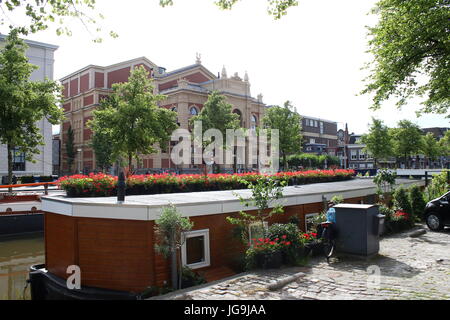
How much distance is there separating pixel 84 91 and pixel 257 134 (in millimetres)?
33197

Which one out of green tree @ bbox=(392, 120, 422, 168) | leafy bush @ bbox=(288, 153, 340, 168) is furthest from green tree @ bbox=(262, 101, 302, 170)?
green tree @ bbox=(392, 120, 422, 168)

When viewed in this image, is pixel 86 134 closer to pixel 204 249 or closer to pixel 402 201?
pixel 402 201

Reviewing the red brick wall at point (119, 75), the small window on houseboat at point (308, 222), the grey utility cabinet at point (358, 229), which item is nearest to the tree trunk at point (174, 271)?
the grey utility cabinet at point (358, 229)

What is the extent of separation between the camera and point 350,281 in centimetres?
704

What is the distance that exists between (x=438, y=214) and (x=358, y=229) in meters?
6.49

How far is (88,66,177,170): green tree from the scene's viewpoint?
26.7 metres

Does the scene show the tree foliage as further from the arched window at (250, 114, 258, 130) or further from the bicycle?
the bicycle

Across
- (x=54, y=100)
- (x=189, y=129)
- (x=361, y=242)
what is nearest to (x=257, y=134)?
(x=189, y=129)

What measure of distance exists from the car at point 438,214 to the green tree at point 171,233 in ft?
34.3

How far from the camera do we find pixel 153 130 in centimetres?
2750

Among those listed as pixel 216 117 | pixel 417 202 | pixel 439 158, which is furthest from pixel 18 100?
pixel 439 158

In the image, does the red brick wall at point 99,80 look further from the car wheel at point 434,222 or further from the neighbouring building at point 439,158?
the neighbouring building at point 439,158

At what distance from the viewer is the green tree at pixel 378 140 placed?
184ft
